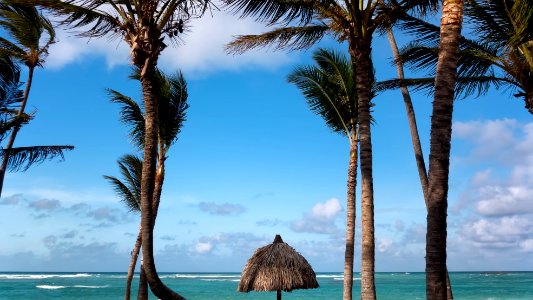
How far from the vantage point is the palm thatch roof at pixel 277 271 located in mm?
11281

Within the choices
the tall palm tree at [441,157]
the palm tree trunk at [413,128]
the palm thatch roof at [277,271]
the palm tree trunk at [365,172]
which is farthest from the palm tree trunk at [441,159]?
the palm tree trunk at [413,128]

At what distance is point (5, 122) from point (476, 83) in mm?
9352

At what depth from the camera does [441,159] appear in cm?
611

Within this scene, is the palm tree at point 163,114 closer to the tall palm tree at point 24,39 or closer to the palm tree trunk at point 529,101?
the tall palm tree at point 24,39

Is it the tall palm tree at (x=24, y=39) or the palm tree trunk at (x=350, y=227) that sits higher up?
the tall palm tree at (x=24, y=39)

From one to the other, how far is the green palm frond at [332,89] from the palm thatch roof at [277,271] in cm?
460

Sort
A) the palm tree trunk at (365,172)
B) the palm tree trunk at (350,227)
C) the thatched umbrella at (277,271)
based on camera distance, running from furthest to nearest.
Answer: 1. the palm tree trunk at (350,227)
2. the thatched umbrella at (277,271)
3. the palm tree trunk at (365,172)

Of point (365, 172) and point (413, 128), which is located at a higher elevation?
point (413, 128)

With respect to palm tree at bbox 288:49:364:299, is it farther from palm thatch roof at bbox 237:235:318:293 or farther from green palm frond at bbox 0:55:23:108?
green palm frond at bbox 0:55:23:108

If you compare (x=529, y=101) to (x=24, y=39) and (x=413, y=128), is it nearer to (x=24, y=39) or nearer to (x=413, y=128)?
(x=413, y=128)

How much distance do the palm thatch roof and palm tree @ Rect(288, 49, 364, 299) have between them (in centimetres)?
284

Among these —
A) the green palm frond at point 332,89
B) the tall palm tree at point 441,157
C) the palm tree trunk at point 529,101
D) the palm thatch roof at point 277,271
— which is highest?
the green palm frond at point 332,89

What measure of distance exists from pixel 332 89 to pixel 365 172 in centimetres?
506

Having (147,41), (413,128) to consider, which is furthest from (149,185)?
(413,128)
